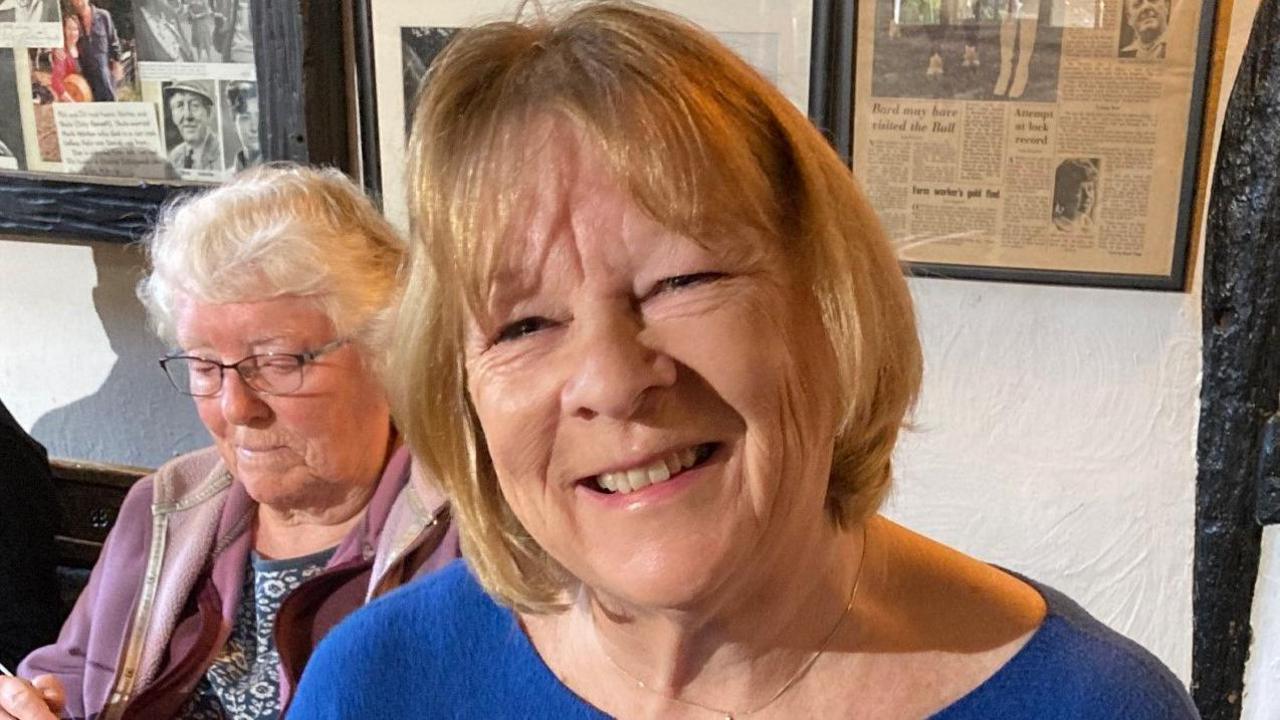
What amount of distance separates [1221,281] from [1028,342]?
0.91 ft

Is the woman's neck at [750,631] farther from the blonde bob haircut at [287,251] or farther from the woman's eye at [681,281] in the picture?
the blonde bob haircut at [287,251]

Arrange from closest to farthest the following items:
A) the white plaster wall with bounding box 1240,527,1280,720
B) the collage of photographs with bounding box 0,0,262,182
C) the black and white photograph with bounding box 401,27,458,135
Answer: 1. the white plaster wall with bounding box 1240,527,1280,720
2. the black and white photograph with bounding box 401,27,458,135
3. the collage of photographs with bounding box 0,0,262,182

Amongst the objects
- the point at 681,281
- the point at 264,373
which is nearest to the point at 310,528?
the point at 264,373

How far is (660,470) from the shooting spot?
2.58 ft

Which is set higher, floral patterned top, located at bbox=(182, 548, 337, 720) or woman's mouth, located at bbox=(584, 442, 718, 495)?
woman's mouth, located at bbox=(584, 442, 718, 495)

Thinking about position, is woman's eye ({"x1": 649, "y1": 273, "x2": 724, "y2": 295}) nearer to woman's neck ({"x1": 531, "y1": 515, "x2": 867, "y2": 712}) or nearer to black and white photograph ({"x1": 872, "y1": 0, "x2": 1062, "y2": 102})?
woman's neck ({"x1": 531, "y1": 515, "x2": 867, "y2": 712})

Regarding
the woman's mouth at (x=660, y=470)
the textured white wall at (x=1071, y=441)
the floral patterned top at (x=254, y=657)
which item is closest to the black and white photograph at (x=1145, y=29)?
the textured white wall at (x=1071, y=441)

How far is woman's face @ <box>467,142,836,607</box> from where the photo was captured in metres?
0.75

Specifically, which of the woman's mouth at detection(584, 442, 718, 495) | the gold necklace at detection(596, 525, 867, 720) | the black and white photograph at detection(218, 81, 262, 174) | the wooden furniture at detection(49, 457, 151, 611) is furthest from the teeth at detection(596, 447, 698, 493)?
the wooden furniture at detection(49, 457, 151, 611)

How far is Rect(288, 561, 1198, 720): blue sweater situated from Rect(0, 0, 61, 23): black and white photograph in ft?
5.22

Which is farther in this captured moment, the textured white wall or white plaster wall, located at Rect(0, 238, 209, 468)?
white plaster wall, located at Rect(0, 238, 209, 468)

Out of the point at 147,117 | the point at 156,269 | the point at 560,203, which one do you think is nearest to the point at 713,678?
the point at 560,203

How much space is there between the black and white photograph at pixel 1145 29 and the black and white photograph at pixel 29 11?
184cm

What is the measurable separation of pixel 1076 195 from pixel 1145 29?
0.24 meters
